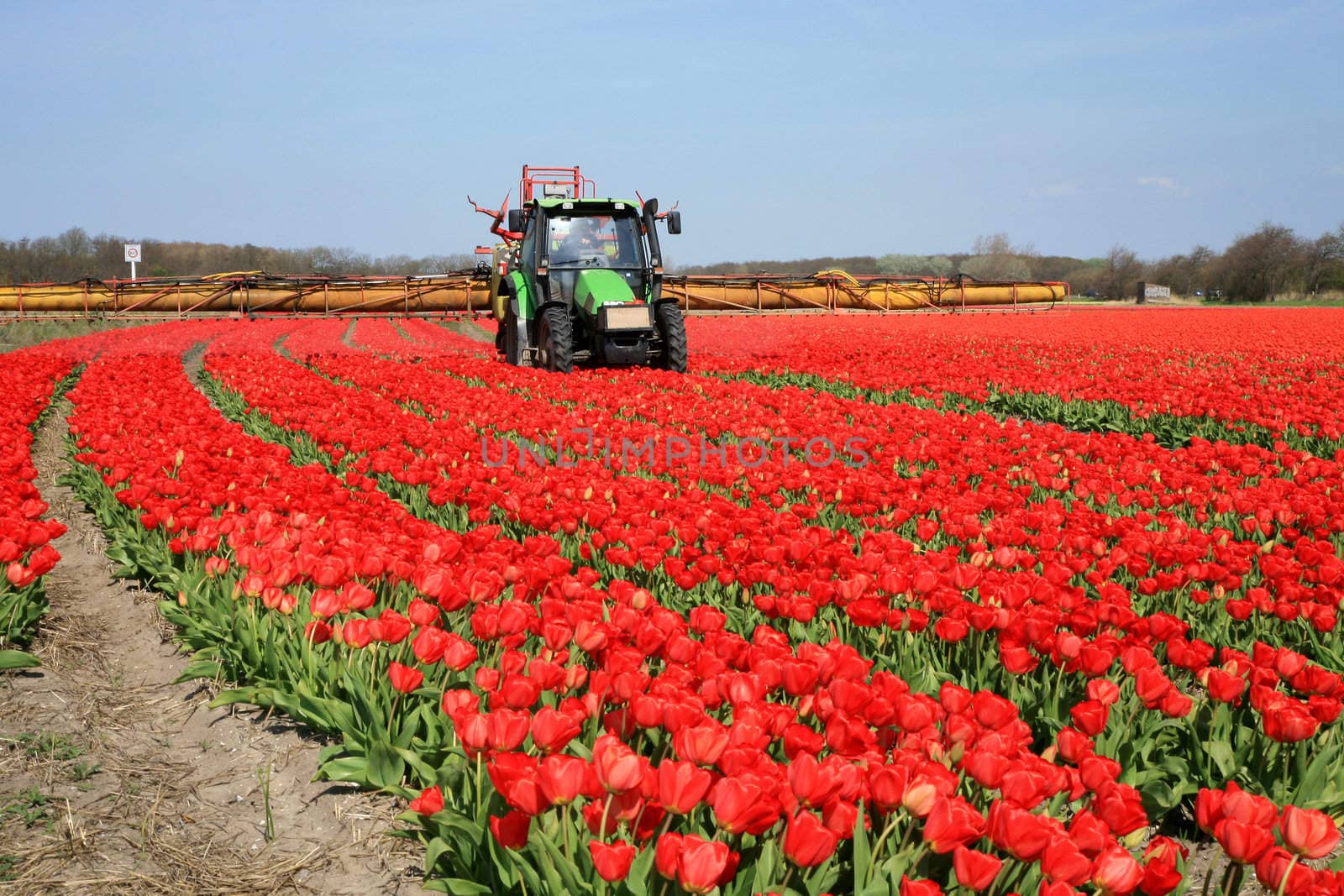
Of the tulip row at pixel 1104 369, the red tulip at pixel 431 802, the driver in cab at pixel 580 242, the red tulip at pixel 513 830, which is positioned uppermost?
the driver in cab at pixel 580 242

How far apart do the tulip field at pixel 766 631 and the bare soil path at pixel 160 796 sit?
15 cm

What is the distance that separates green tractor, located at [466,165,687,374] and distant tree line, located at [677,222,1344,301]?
35070 mm

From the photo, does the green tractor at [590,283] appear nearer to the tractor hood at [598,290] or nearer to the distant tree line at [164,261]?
the tractor hood at [598,290]

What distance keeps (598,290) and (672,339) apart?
121cm

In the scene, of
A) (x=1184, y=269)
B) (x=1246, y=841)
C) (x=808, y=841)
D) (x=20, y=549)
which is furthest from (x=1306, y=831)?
(x=1184, y=269)

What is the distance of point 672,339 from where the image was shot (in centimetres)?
1389

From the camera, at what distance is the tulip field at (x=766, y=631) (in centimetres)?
213

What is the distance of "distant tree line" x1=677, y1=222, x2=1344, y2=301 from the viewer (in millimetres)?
57750

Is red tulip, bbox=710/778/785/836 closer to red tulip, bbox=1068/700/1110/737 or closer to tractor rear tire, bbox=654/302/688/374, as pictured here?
red tulip, bbox=1068/700/1110/737

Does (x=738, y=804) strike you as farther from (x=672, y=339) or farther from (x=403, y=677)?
(x=672, y=339)

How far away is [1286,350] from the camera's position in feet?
59.3

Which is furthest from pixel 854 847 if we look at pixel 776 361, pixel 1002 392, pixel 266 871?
pixel 776 361

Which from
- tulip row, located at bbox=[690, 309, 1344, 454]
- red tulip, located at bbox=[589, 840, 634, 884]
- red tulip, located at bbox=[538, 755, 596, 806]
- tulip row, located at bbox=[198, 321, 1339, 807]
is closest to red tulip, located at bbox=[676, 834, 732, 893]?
red tulip, located at bbox=[589, 840, 634, 884]

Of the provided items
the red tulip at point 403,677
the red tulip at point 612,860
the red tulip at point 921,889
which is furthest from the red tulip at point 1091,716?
the red tulip at point 403,677
